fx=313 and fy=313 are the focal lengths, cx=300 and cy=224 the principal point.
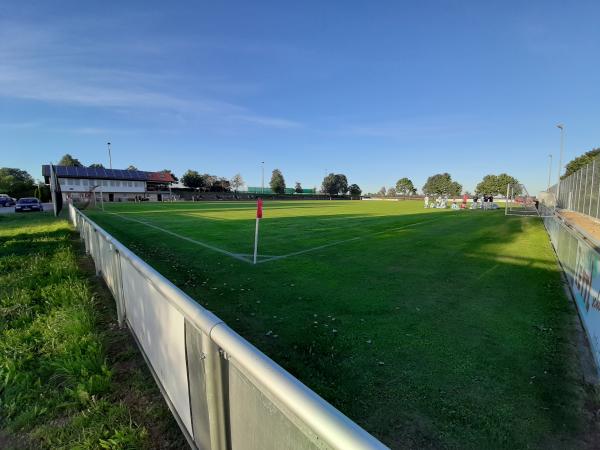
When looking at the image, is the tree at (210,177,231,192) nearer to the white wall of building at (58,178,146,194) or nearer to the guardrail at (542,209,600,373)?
the white wall of building at (58,178,146,194)

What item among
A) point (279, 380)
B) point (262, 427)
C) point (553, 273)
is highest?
point (279, 380)

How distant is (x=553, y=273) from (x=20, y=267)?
12216 millimetres

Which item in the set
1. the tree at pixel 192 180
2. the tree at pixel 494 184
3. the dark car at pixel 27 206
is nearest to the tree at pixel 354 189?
the tree at pixel 494 184

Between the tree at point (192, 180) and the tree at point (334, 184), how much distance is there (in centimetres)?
5141

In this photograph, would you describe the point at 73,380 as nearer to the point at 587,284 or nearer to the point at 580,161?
the point at 587,284

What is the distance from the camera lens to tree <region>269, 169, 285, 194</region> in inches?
4306

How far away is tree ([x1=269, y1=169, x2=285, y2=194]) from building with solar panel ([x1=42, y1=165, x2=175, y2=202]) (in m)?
34.6

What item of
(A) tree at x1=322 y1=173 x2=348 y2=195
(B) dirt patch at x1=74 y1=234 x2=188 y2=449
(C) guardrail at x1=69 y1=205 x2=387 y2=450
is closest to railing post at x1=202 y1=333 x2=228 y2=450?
(C) guardrail at x1=69 y1=205 x2=387 y2=450

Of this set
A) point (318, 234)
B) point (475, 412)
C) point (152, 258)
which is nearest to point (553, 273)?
point (475, 412)

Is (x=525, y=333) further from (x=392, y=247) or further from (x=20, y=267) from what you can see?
(x=20, y=267)

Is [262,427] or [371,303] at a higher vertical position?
[262,427]

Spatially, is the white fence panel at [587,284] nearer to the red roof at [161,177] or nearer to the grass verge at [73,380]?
the grass verge at [73,380]

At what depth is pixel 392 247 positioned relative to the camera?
10477mm

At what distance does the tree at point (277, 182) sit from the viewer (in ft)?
359
